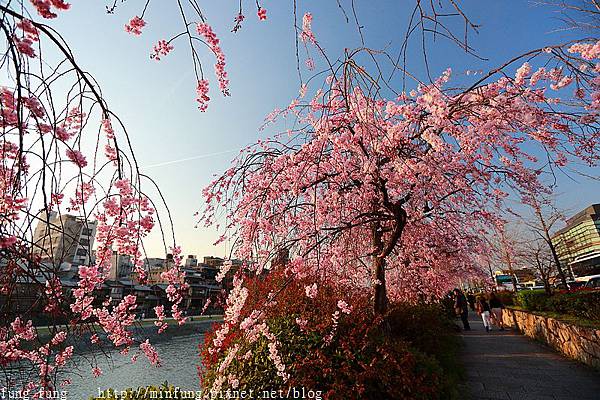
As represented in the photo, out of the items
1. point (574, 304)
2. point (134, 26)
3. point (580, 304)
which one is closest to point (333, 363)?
point (134, 26)

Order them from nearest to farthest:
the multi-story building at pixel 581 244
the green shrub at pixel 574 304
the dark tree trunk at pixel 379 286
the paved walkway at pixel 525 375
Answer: the paved walkway at pixel 525 375
the dark tree trunk at pixel 379 286
the green shrub at pixel 574 304
the multi-story building at pixel 581 244

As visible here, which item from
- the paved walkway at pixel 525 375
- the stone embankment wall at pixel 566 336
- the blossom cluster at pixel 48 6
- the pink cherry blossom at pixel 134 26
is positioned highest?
the pink cherry blossom at pixel 134 26

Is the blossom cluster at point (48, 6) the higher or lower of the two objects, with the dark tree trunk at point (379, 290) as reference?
higher

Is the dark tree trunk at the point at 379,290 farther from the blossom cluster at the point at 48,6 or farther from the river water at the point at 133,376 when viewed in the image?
the blossom cluster at the point at 48,6

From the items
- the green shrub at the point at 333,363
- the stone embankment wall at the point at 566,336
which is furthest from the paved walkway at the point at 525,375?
the green shrub at the point at 333,363

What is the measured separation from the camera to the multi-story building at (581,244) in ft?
79.6

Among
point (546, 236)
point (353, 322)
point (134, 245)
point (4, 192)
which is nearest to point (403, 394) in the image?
point (353, 322)

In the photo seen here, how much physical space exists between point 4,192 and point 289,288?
180 inches

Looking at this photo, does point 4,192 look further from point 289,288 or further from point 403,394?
point 289,288

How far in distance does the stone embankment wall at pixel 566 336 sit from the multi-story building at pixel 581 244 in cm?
1168

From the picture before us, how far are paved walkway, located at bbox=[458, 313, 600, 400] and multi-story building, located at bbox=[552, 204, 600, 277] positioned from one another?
14219mm

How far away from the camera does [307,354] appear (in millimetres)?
3717

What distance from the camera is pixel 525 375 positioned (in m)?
5.64

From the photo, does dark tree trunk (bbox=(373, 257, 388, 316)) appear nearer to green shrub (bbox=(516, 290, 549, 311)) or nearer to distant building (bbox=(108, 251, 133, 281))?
distant building (bbox=(108, 251, 133, 281))
